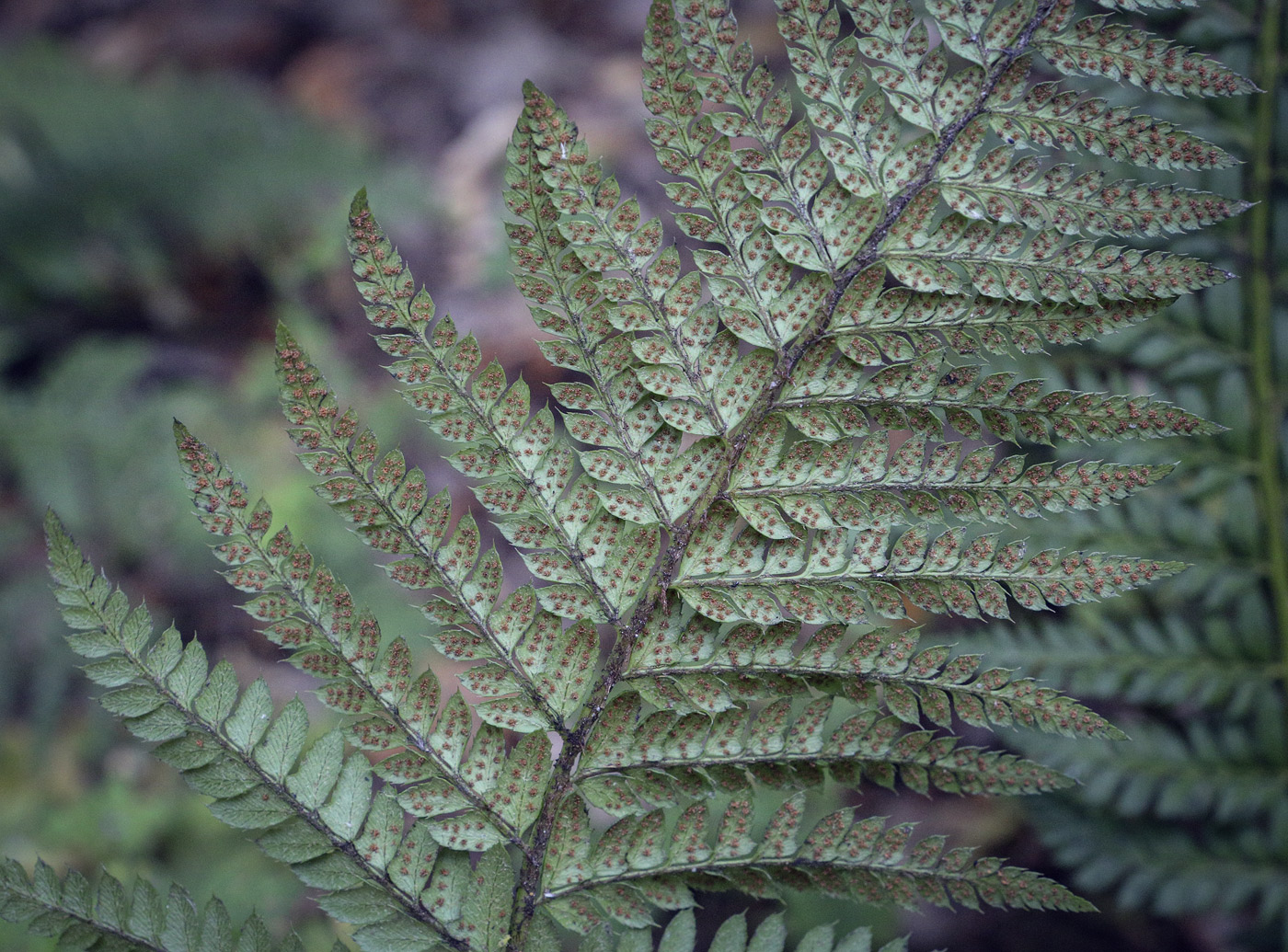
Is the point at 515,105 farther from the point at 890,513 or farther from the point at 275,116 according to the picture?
the point at 890,513

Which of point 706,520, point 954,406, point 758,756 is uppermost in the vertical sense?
point 954,406

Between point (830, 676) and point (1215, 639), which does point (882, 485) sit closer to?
point (830, 676)

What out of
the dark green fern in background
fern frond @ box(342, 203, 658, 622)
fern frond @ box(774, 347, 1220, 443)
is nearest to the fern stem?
the dark green fern in background

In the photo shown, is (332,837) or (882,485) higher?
(882,485)

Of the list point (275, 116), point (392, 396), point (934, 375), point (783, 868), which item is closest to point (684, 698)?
point (783, 868)

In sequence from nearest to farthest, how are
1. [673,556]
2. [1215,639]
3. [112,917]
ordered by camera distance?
[112,917]
[673,556]
[1215,639]

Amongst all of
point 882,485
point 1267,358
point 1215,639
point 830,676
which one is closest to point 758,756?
point 830,676
